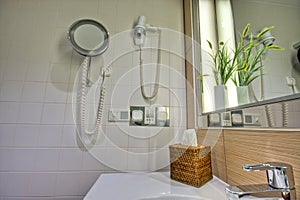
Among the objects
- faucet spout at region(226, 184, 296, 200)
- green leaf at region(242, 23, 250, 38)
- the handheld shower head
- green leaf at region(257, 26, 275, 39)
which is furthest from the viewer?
the handheld shower head

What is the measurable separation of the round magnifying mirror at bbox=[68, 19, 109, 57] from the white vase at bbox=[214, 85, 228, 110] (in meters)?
0.68

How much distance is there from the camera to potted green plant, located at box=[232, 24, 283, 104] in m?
0.49

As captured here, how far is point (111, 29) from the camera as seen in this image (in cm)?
102

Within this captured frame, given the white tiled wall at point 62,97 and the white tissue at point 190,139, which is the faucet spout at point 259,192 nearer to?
the white tissue at point 190,139

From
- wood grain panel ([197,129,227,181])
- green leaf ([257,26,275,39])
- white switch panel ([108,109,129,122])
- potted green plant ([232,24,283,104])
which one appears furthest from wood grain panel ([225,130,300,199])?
white switch panel ([108,109,129,122])

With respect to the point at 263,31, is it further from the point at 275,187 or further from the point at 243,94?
the point at 275,187

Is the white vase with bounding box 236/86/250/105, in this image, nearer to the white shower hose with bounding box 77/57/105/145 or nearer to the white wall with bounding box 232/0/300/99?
the white wall with bounding box 232/0/300/99

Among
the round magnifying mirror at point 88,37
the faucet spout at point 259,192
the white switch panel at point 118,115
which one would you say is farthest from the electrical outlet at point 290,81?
the round magnifying mirror at point 88,37

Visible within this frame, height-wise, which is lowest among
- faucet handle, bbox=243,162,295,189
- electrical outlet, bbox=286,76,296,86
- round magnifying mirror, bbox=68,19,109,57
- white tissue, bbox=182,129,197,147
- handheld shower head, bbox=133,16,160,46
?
faucet handle, bbox=243,162,295,189

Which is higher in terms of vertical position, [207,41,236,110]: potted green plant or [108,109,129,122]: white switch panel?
[207,41,236,110]: potted green plant

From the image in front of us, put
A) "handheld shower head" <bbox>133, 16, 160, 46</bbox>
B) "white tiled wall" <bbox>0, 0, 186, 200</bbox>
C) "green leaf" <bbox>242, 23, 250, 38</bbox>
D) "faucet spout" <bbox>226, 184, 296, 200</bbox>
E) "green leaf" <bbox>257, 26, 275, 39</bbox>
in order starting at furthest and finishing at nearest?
"handheld shower head" <bbox>133, 16, 160, 46</bbox>, "white tiled wall" <bbox>0, 0, 186, 200</bbox>, "green leaf" <bbox>242, 23, 250, 38</bbox>, "green leaf" <bbox>257, 26, 275, 39</bbox>, "faucet spout" <bbox>226, 184, 296, 200</bbox>

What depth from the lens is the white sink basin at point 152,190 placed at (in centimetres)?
49

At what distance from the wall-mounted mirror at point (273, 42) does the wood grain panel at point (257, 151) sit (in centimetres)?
9

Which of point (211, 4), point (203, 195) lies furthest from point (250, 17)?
point (203, 195)
